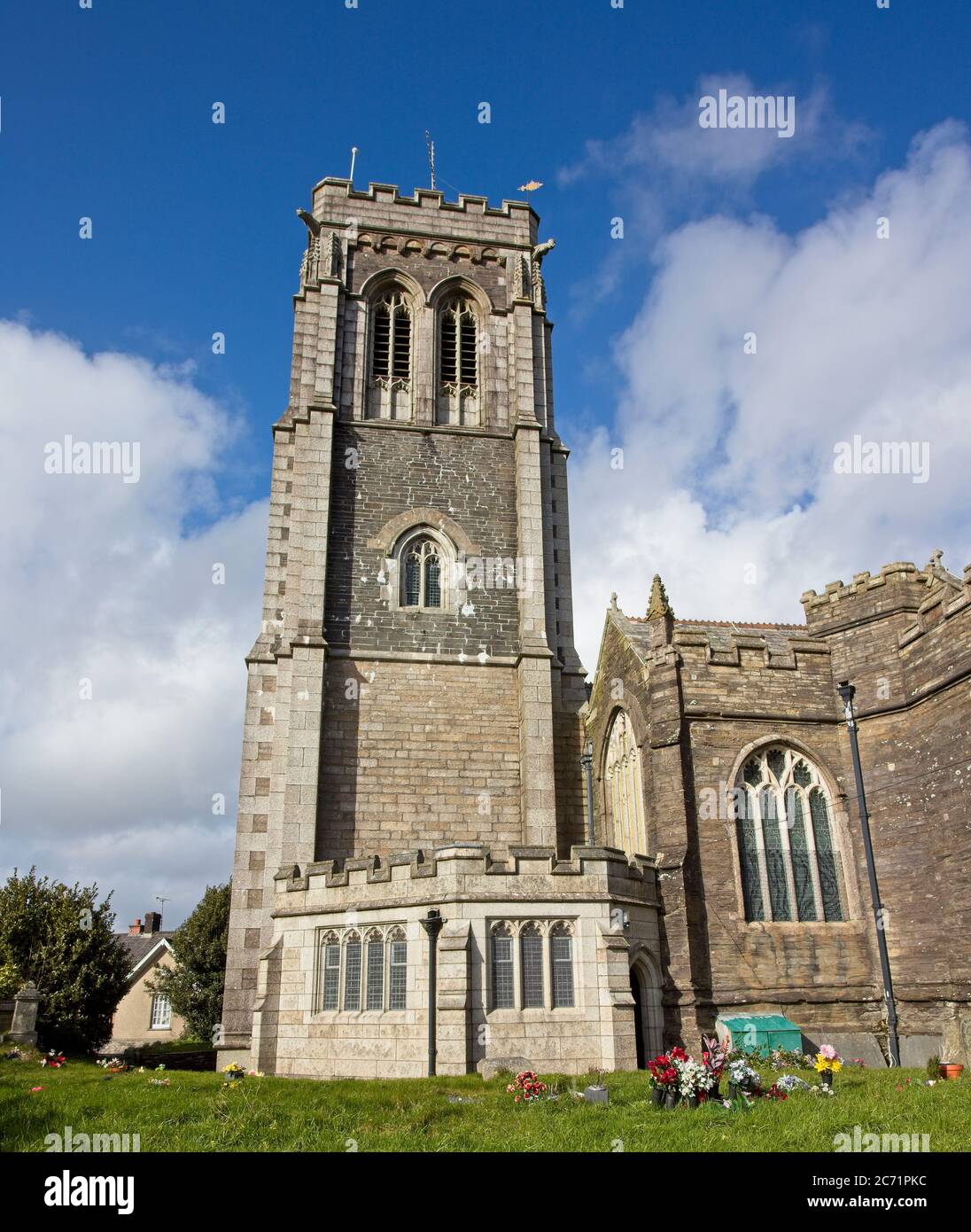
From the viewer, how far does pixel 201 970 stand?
4106 centimetres

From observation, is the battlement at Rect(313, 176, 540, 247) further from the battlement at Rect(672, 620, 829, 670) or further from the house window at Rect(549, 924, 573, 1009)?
the house window at Rect(549, 924, 573, 1009)

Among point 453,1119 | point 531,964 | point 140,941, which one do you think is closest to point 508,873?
point 531,964

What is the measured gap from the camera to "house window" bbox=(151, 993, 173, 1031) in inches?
1898

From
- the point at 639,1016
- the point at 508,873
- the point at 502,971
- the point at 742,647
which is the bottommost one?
the point at 639,1016

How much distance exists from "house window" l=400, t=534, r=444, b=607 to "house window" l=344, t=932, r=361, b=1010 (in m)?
10.1

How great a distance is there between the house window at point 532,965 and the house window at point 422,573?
11.3 m

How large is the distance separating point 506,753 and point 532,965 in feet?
28.1

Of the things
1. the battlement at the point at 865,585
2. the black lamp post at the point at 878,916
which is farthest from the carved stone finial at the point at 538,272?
the black lamp post at the point at 878,916

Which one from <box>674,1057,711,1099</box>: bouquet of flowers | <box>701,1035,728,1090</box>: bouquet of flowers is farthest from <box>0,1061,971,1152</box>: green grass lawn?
<box>701,1035,728,1090</box>: bouquet of flowers

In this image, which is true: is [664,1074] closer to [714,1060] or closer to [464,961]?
[714,1060]

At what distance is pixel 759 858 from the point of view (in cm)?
2009

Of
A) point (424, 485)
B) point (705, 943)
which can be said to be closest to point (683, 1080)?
point (705, 943)
